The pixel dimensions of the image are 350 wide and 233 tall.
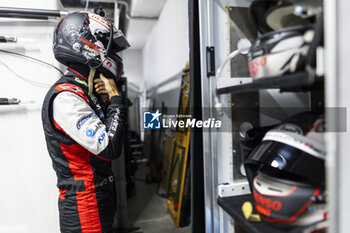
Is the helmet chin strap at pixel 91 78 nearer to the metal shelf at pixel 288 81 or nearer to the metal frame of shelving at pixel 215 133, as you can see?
the metal frame of shelving at pixel 215 133

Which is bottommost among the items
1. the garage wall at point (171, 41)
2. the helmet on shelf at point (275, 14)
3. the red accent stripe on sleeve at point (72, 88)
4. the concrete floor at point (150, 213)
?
the concrete floor at point (150, 213)

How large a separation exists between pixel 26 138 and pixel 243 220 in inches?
49.2

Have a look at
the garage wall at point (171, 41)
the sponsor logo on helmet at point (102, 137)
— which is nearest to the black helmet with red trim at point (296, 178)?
the sponsor logo on helmet at point (102, 137)

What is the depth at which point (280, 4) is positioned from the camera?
59 cm

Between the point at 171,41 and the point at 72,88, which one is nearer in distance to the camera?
the point at 72,88

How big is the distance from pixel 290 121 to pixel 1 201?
5.07 ft

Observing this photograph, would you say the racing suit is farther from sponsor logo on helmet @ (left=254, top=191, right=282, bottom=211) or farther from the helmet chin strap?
sponsor logo on helmet @ (left=254, top=191, right=282, bottom=211)

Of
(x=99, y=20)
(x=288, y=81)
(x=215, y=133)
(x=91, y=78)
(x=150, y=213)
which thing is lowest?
(x=150, y=213)

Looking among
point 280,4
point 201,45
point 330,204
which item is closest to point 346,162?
point 330,204

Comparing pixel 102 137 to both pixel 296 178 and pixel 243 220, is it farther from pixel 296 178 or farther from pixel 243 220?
pixel 296 178

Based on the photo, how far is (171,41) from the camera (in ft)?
10.3

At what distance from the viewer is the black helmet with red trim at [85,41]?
1088 millimetres

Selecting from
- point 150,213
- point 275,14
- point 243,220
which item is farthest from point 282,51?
point 150,213

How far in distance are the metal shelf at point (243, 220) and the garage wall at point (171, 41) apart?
6.31ft
